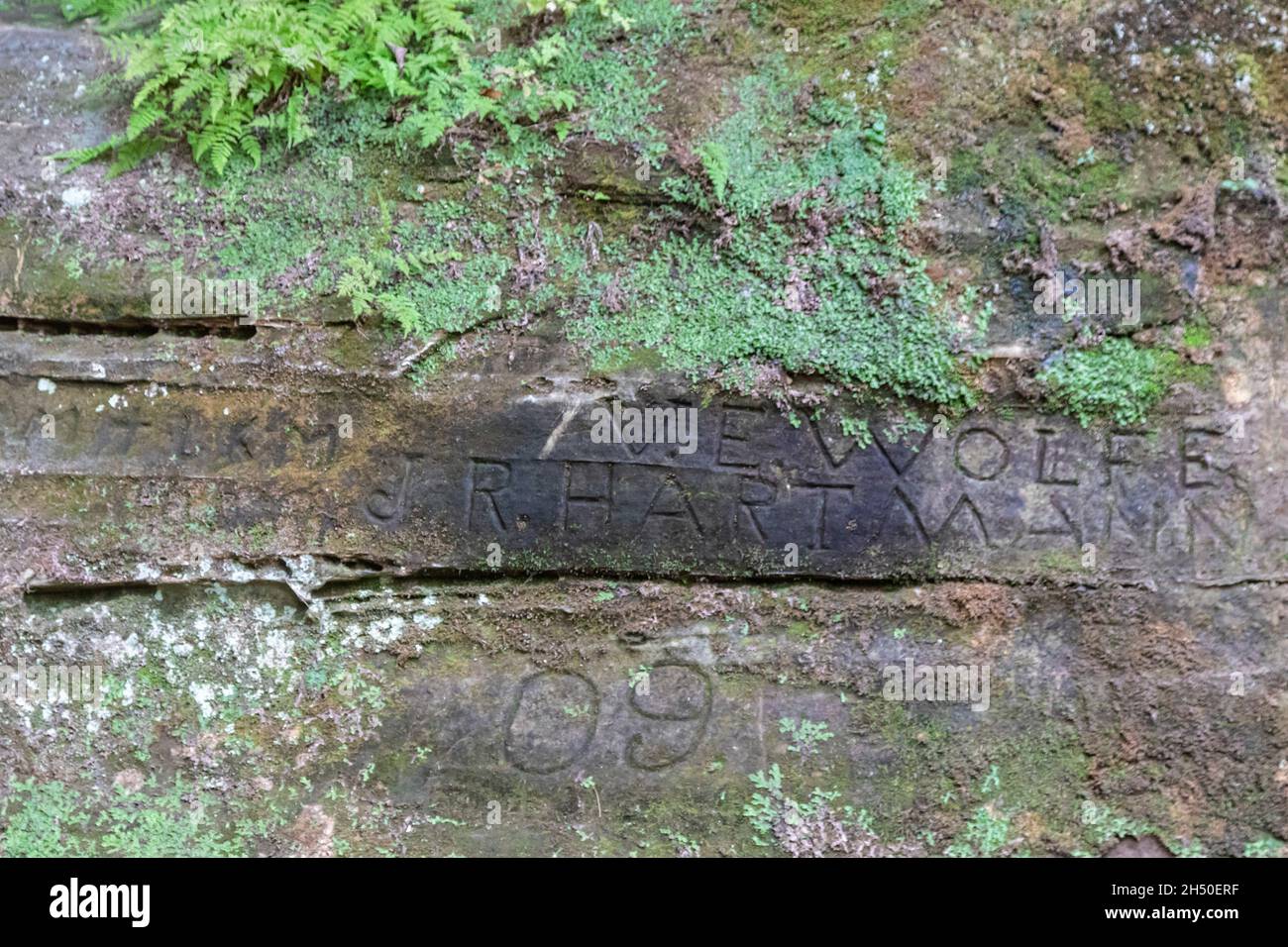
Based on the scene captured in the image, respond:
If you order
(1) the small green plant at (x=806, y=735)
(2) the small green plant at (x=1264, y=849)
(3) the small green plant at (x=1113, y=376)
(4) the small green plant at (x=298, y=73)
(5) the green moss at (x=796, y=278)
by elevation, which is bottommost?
(2) the small green plant at (x=1264, y=849)

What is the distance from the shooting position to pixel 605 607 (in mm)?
4023

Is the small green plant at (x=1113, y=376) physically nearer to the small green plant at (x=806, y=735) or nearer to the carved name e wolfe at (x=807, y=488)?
the carved name e wolfe at (x=807, y=488)

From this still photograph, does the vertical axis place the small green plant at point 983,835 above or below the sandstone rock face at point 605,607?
below

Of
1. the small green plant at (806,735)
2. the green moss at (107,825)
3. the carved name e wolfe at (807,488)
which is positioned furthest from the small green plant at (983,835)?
the green moss at (107,825)

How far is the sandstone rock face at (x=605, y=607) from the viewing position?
13.0 feet

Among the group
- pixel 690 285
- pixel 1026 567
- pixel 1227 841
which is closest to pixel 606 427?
pixel 690 285

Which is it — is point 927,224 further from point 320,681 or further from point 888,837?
point 320,681

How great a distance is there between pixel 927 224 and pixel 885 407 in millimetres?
751

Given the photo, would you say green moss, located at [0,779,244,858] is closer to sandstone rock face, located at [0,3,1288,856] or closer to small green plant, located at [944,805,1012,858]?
sandstone rock face, located at [0,3,1288,856]

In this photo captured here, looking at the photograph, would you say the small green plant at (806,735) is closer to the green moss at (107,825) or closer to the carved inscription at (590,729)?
the carved inscription at (590,729)

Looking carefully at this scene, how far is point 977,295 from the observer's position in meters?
3.98

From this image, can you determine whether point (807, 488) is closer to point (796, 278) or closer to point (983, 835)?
point (796, 278)

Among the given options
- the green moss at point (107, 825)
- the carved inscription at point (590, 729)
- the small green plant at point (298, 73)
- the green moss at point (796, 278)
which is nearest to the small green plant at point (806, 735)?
the carved inscription at point (590, 729)

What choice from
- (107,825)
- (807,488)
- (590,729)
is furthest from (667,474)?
(107,825)
